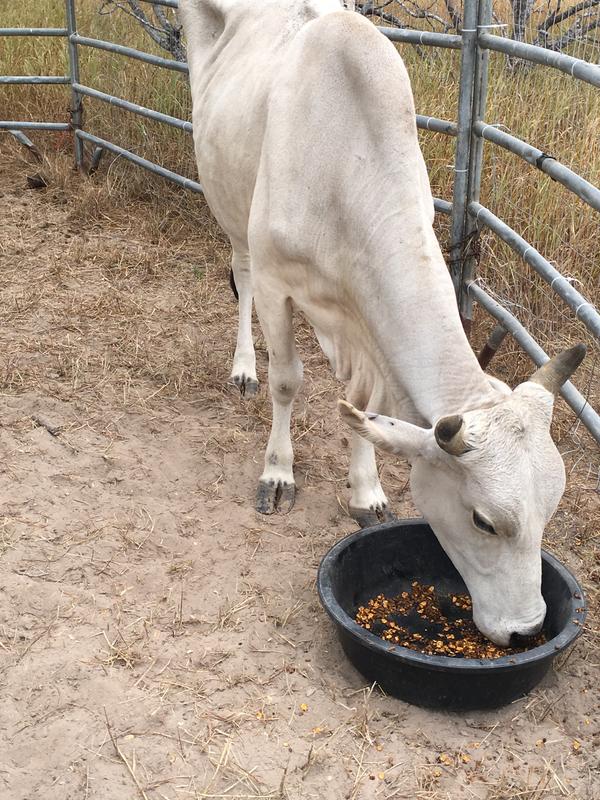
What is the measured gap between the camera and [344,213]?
2.96 meters

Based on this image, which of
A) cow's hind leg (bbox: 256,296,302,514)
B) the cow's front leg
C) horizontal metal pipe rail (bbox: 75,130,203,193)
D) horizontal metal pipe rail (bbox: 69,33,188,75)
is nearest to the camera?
cow's hind leg (bbox: 256,296,302,514)

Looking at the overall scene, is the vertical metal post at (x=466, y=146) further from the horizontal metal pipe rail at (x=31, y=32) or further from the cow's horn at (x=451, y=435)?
the horizontal metal pipe rail at (x=31, y=32)

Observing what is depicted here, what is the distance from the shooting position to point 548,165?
337 cm

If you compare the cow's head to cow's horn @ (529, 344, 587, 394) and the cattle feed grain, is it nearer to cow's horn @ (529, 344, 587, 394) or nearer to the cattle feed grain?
cow's horn @ (529, 344, 587, 394)

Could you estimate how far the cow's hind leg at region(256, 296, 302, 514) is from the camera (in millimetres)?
3439

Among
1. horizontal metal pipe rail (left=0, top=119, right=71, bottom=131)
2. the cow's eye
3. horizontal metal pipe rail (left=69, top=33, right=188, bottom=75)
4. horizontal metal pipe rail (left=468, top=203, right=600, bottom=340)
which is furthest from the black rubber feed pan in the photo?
horizontal metal pipe rail (left=0, top=119, right=71, bottom=131)

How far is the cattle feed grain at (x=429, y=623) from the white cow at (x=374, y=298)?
23 cm

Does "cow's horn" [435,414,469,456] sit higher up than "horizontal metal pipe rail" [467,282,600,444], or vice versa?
"cow's horn" [435,414,469,456]

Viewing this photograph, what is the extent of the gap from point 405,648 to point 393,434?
0.60 m

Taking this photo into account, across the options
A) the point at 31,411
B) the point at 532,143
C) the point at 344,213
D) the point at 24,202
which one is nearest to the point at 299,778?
the point at 344,213

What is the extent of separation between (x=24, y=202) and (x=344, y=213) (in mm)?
4106

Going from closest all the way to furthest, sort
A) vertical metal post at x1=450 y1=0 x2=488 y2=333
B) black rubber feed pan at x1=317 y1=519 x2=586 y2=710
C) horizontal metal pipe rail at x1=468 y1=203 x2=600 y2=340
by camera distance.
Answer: black rubber feed pan at x1=317 y1=519 x2=586 y2=710
horizontal metal pipe rail at x1=468 y1=203 x2=600 y2=340
vertical metal post at x1=450 y1=0 x2=488 y2=333

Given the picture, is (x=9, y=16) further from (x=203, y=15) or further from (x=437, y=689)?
(x=437, y=689)

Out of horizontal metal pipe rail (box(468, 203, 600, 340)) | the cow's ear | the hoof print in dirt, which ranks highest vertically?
horizontal metal pipe rail (box(468, 203, 600, 340))
